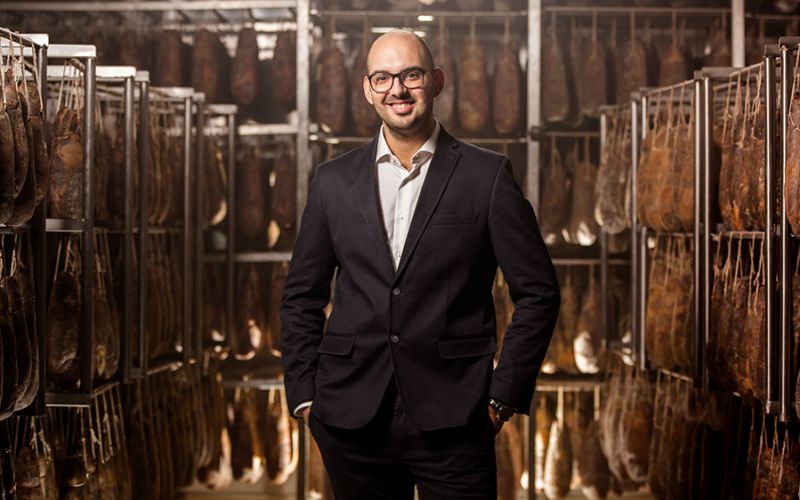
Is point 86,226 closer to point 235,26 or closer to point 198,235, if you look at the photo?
point 198,235

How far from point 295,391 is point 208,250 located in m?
3.49

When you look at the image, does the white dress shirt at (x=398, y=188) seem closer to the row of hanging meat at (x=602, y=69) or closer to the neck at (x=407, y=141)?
the neck at (x=407, y=141)

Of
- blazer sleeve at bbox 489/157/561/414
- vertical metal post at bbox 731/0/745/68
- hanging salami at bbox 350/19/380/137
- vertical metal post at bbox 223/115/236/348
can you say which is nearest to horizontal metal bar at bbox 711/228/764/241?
blazer sleeve at bbox 489/157/561/414

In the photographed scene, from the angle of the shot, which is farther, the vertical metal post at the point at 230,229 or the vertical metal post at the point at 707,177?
the vertical metal post at the point at 230,229

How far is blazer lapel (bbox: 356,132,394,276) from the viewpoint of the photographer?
2391 millimetres

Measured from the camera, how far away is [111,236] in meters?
4.12

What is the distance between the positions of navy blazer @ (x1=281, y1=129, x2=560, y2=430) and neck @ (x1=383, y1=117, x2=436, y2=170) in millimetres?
52

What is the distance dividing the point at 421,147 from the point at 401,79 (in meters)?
0.19

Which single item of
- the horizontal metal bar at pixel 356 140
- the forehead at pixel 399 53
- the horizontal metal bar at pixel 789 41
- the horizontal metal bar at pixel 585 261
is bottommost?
the horizontal metal bar at pixel 585 261

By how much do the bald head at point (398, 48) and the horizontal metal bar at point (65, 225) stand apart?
57.3 inches

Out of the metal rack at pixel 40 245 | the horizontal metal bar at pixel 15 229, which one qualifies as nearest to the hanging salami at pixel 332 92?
the metal rack at pixel 40 245

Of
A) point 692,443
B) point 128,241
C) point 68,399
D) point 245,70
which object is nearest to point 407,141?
point 68,399

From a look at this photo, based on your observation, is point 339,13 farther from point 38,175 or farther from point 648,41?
point 38,175

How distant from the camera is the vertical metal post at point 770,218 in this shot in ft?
10.4
